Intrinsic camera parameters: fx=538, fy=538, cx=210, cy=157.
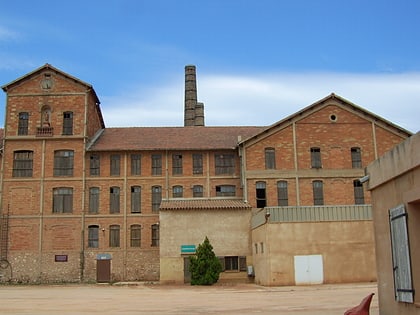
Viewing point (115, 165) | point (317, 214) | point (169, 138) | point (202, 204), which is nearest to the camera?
point (317, 214)

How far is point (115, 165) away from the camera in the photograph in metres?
38.1

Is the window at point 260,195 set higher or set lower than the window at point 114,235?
higher

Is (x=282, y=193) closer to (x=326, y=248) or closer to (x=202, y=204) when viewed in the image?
(x=202, y=204)

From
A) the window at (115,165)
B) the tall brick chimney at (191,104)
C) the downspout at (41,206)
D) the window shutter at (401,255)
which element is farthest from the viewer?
the tall brick chimney at (191,104)

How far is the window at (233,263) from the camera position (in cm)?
3322

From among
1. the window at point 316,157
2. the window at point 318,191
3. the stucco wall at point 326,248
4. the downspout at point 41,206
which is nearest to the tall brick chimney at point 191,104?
the downspout at point 41,206

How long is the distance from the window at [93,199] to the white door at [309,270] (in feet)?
52.8

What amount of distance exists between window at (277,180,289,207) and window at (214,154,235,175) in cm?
391

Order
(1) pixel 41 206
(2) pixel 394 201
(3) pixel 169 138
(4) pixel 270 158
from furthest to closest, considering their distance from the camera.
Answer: (3) pixel 169 138
(1) pixel 41 206
(4) pixel 270 158
(2) pixel 394 201

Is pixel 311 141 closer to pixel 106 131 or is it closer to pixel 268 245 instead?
pixel 268 245

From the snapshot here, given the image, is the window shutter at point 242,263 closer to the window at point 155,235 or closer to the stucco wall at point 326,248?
the stucco wall at point 326,248

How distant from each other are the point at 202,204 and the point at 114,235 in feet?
23.8

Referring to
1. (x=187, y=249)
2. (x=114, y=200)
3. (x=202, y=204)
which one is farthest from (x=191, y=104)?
(x=187, y=249)

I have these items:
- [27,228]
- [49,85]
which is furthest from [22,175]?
[49,85]
